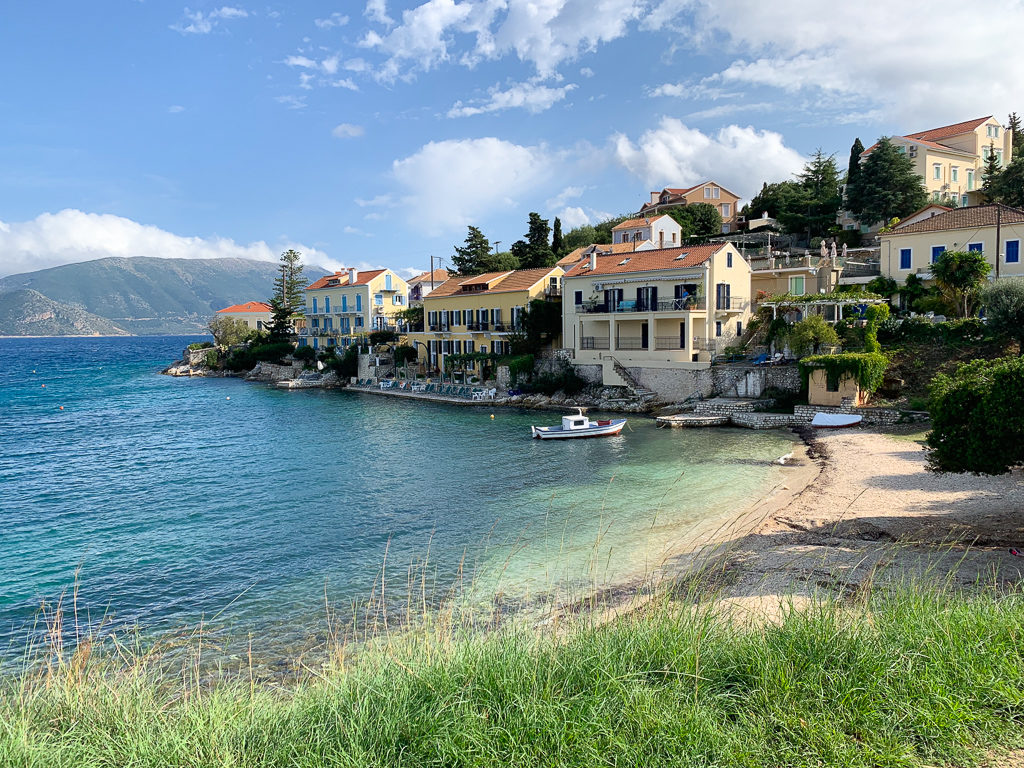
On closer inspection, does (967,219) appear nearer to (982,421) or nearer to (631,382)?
(631,382)

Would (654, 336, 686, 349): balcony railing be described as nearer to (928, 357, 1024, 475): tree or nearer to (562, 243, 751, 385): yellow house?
(562, 243, 751, 385): yellow house

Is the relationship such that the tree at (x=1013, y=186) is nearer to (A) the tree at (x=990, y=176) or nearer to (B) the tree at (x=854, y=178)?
(A) the tree at (x=990, y=176)

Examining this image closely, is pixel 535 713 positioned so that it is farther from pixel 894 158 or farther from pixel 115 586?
pixel 894 158

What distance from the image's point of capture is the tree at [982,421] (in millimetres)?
11297

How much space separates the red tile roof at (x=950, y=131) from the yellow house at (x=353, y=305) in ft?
155

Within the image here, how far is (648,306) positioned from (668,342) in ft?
8.00

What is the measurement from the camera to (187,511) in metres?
19.1

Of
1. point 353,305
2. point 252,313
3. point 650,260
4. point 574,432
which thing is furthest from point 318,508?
point 252,313

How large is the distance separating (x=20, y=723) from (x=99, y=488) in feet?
66.4

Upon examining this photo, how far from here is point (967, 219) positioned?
3391 centimetres

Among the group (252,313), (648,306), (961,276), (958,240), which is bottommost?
(648,306)

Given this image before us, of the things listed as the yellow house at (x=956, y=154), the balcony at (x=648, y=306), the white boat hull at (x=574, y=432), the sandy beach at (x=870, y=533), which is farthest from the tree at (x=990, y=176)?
the white boat hull at (x=574, y=432)

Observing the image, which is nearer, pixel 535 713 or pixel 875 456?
pixel 535 713

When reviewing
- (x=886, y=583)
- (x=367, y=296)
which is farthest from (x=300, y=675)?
(x=367, y=296)
